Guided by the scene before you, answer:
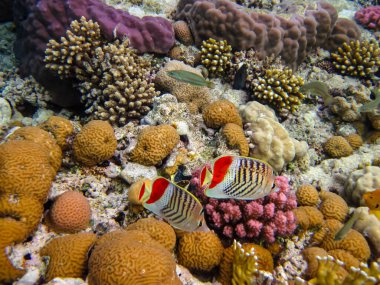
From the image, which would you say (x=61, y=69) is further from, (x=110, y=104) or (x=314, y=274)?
(x=314, y=274)

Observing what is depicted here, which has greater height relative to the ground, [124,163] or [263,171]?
[263,171]

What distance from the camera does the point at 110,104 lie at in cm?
490

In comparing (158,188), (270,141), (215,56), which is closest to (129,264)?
(158,188)

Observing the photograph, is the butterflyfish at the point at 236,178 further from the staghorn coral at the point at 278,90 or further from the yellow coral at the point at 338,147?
the yellow coral at the point at 338,147

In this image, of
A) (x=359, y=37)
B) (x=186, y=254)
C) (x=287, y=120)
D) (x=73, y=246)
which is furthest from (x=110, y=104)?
(x=359, y=37)

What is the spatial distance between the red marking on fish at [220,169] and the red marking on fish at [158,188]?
1.28 feet

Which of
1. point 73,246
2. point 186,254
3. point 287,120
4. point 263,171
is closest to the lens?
point 263,171

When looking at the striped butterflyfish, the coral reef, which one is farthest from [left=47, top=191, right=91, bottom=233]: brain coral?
the coral reef

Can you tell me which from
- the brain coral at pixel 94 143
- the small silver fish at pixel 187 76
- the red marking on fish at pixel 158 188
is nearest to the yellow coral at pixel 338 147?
the small silver fish at pixel 187 76

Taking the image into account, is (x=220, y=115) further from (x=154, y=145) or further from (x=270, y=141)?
(x=154, y=145)

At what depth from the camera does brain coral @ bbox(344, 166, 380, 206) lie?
4.54 metres

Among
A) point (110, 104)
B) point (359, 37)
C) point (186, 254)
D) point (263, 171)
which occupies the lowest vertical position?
point (186, 254)

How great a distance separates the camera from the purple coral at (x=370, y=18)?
784cm

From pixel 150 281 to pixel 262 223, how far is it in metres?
1.69
